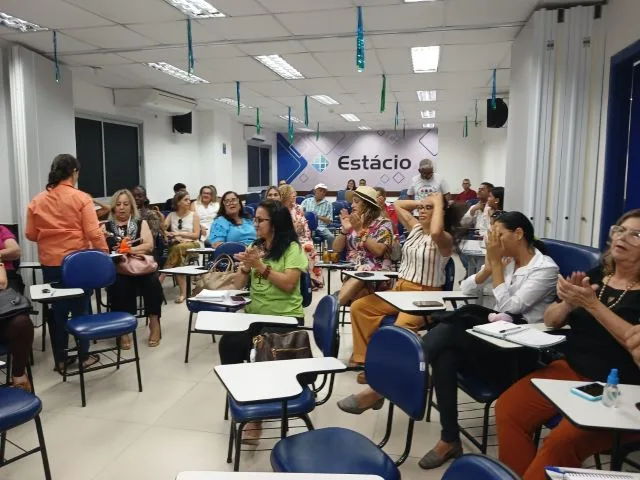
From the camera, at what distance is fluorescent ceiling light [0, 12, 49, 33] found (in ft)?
15.2

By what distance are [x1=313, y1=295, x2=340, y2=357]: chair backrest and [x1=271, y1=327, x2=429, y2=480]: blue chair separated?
27 cm

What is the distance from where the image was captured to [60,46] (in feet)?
17.8

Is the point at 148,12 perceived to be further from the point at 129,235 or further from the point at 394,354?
the point at 394,354

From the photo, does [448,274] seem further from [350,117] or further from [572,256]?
[350,117]

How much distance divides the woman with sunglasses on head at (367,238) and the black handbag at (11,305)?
2243 millimetres

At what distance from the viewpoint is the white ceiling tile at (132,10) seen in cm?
417

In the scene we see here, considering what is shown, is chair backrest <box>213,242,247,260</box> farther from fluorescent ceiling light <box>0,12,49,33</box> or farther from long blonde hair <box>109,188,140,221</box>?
fluorescent ceiling light <box>0,12,49,33</box>

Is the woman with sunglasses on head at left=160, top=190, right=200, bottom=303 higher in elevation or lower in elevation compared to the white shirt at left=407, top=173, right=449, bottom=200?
lower

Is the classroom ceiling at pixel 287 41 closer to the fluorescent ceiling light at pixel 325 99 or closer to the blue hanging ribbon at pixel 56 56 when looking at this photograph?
the blue hanging ribbon at pixel 56 56

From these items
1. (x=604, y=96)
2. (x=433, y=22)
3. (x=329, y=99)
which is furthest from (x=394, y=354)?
(x=329, y=99)

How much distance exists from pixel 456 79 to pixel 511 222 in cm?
532

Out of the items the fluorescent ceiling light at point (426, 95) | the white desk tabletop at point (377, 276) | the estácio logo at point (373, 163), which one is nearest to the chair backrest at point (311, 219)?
the fluorescent ceiling light at point (426, 95)

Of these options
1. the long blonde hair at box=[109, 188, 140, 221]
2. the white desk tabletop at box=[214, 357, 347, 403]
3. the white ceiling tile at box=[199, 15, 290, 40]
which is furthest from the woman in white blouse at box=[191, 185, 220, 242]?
the white desk tabletop at box=[214, 357, 347, 403]

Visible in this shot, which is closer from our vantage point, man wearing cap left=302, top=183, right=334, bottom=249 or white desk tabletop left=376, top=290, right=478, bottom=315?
white desk tabletop left=376, top=290, right=478, bottom=315
